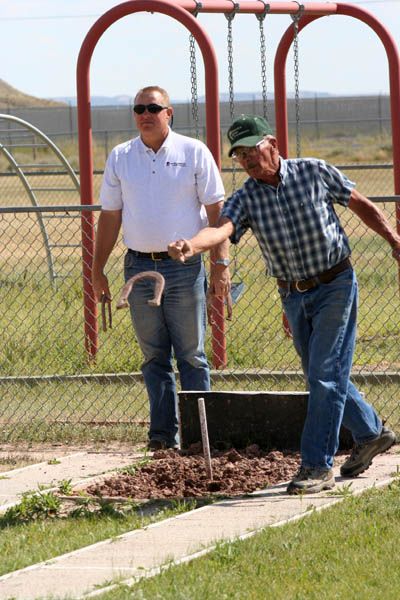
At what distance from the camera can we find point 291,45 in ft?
39.4

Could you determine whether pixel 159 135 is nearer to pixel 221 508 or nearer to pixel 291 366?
pixel 221 508

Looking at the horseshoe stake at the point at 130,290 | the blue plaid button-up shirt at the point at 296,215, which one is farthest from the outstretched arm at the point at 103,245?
the blue plaid button-up shirt at the point at 296,215

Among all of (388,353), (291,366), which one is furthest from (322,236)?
(388,353)

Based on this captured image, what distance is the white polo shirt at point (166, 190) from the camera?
7.67 meters

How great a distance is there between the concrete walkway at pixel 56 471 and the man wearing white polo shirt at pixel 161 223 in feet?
1.05

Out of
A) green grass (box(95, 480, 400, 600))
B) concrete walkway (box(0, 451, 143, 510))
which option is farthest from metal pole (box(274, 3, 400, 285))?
green grass (box(95, 480, 400, 600))

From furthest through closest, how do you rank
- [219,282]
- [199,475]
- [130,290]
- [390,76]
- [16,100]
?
[16,100] < [390,76] < [199,475] < [219,282] < [130,290]

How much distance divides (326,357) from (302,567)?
1.54 meters

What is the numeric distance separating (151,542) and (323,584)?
99 cm

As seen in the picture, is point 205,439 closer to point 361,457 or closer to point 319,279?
point 361,457

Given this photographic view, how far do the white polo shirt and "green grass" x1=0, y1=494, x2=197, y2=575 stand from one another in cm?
166

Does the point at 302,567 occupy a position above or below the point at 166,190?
below

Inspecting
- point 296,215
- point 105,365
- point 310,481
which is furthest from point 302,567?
point 105,365

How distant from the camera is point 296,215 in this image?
265 inches
